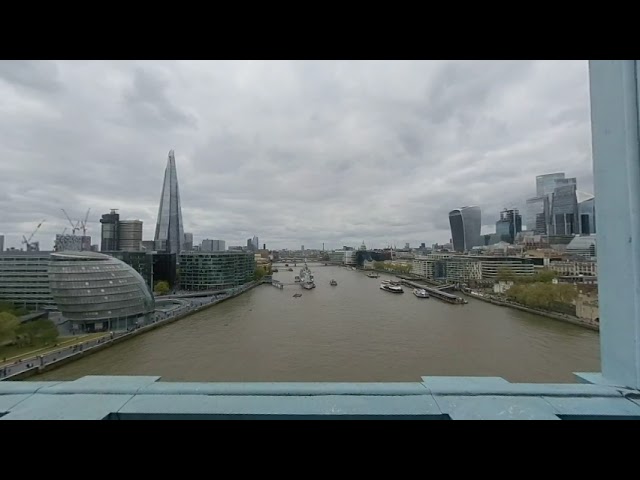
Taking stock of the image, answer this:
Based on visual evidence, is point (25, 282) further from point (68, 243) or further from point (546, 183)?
point (546, 183)

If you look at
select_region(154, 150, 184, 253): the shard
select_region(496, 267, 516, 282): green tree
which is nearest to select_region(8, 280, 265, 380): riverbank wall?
select_region(496, 267, 516, 282): green tree

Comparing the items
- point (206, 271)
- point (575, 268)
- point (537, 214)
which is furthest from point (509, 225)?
point (206, 271)

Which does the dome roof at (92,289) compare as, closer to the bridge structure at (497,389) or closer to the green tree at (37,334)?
the green tree at (37,334)

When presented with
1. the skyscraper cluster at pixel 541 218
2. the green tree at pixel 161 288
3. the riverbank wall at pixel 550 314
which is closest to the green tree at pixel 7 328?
the green tree at pixel 161 288

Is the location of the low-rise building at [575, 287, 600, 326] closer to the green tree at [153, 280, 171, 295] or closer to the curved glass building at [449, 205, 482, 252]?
the green tree at [153, 280, 171, 295]

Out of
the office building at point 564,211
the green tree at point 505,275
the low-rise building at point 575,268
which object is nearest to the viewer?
the low-rise building at point 575,268
